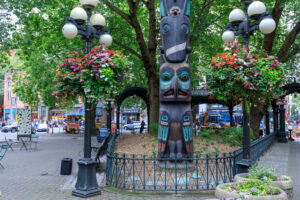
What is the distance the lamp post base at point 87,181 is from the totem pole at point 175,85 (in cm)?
298

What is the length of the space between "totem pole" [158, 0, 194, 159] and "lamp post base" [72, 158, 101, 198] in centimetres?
298

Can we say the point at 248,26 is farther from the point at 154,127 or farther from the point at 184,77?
the point at 154,127

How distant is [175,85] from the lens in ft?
31.0

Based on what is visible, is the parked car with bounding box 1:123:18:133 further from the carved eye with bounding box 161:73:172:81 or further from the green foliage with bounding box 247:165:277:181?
the green foliage with bounding box 247:165:277:181

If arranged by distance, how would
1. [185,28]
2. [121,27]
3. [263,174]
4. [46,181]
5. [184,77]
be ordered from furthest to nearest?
[121,27] < [185,28] < [184,77] < [46,181] < [263,174]

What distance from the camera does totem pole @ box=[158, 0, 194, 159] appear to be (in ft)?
31.4

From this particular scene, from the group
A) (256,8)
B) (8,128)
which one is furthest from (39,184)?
(8,128)

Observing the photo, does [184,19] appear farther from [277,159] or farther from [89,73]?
[277,159]

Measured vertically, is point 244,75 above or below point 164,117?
above

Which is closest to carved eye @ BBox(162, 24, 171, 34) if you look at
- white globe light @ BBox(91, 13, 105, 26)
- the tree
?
white globe light @ BBox(91, 13, 105, 26)

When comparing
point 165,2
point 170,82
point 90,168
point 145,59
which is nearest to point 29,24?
point 145,59

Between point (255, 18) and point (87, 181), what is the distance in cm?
613

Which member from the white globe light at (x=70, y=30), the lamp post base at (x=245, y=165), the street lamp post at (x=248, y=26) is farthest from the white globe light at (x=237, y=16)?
the white globe light at (x=70, y=30)

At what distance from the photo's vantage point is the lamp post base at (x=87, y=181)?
7148 millimetres
